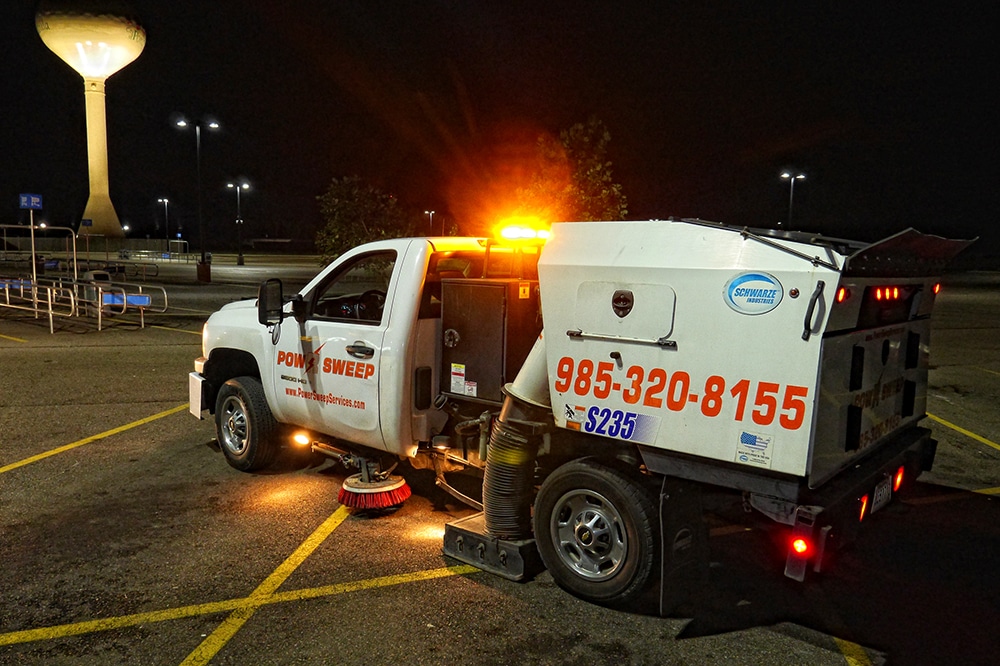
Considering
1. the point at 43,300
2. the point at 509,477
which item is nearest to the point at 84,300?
the point at 43,300

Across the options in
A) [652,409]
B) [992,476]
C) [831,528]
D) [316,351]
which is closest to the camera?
[831,528]

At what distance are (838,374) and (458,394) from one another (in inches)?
97.5

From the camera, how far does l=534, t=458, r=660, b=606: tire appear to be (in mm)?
3887

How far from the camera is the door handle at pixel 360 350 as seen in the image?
5.16m

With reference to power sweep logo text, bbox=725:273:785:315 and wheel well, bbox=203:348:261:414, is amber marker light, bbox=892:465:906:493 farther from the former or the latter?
wheel well, bbox=203:348:261:414

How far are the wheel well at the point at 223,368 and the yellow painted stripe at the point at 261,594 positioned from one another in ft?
5.75

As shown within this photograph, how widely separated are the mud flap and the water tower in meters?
52.6

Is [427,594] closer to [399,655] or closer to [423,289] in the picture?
[399,655]

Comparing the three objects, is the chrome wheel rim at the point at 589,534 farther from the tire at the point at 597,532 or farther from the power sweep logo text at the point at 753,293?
the power sweep logo text at the point at 753,293

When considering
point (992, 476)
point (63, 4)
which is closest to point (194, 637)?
point (992, 476)

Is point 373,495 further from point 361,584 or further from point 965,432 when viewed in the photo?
point 965,432

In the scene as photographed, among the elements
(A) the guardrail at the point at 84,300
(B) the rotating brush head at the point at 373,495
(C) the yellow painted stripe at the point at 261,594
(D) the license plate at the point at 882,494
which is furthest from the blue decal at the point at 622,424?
(A) the guardrail at the point at 84,300

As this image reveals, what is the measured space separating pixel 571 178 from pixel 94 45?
155 ft

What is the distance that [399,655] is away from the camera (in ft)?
11.9
